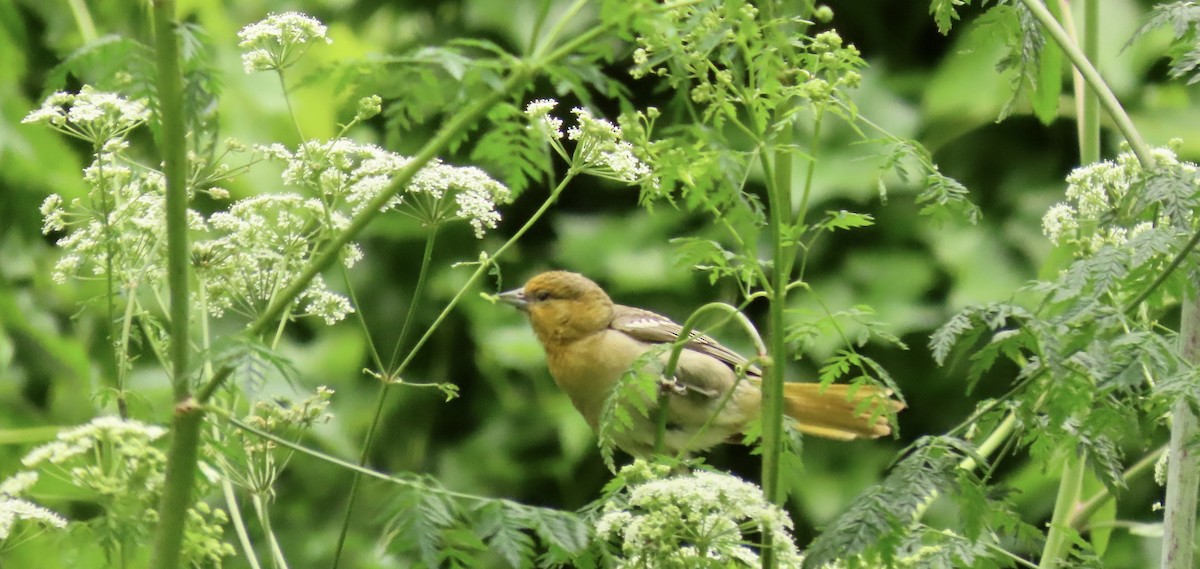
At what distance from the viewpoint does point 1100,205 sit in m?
A: 1.64

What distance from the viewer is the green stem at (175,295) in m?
1.00

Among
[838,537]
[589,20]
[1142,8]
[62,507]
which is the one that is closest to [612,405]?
[838,537]

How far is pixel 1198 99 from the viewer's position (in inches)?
145

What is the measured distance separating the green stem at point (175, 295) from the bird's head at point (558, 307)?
1.69 metres

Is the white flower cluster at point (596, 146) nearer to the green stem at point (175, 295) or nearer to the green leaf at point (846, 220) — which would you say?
the green leaf at point (846, 220)

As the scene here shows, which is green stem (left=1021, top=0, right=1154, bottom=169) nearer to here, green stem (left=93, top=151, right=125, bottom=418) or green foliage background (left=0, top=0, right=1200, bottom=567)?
green stem (left=93, top=151, right=125, bottom=418)

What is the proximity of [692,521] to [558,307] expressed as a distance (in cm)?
155

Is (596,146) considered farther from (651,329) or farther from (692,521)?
(651,329)

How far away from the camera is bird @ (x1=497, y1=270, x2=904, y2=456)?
8.13 feet

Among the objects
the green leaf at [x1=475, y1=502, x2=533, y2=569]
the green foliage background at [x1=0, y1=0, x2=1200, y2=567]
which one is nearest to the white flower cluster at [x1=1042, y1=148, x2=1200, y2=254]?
the green leaf at [x1=475, y1=502, x2=533, y2=569]

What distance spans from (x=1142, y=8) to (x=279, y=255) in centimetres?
276

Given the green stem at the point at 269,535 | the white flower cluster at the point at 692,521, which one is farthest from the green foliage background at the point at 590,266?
the white flower cluster at the point at 692,521

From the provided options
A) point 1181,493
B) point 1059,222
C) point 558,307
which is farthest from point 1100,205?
point 558,307

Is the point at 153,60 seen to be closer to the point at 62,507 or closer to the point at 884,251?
the point at 62,507
